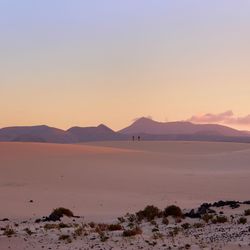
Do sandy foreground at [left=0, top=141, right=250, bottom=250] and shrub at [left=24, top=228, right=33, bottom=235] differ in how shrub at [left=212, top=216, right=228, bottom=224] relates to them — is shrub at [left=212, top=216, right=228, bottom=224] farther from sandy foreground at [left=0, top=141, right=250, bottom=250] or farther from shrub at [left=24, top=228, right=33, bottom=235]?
shrub at [left=24, top=228, right=33, bottom=235]

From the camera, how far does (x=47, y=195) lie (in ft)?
95.9

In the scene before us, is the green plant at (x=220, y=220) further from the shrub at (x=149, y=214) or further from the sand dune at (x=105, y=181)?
the sand dune at (x=105, y=181)

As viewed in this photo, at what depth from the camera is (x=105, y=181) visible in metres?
36.7

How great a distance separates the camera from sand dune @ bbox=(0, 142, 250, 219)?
86.3 feet

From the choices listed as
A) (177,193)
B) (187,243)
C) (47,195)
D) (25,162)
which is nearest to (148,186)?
(177,193)

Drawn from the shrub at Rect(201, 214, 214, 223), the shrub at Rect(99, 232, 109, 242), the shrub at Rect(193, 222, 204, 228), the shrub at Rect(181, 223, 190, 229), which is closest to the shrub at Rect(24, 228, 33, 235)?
the shrub at Rect(99, 232, 109, 242)

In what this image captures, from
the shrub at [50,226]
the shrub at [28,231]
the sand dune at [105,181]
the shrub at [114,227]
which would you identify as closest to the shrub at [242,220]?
the shrub at [114,227]

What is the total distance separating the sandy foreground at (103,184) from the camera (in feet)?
71.9

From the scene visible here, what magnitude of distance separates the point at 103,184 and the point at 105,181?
1.41 metres

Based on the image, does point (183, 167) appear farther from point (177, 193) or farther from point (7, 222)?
point (7, 222)

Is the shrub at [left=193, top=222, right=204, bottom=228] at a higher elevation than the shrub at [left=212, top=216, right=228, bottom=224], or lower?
lower

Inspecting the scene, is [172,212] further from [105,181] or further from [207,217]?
[105,181]

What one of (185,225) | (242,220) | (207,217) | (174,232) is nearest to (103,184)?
(207,217)

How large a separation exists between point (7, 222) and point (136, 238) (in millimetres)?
6518
